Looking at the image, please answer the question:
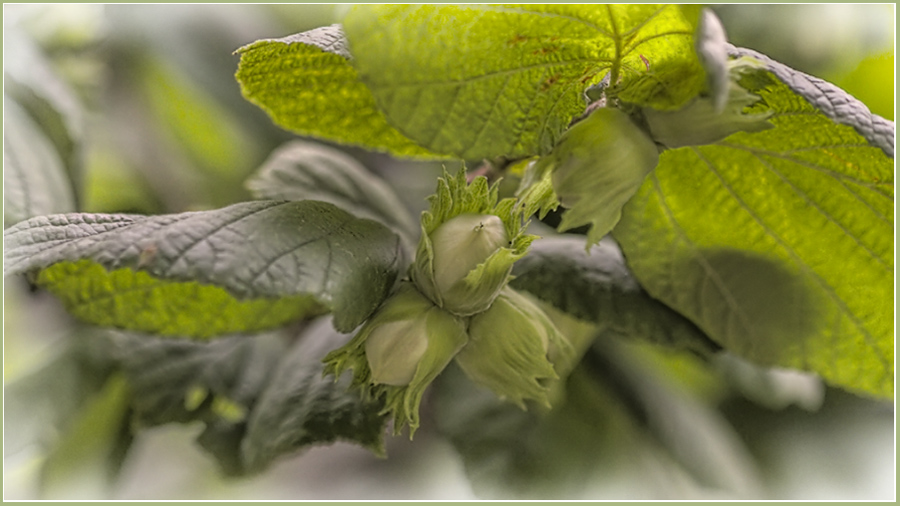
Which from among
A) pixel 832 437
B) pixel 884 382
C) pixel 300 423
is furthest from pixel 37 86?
pixel 832 437

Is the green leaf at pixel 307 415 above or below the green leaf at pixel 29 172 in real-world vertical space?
below

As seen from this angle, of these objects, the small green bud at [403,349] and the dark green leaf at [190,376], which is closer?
the small green bud at [403,349]

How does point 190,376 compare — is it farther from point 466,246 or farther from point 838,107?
point 838,107

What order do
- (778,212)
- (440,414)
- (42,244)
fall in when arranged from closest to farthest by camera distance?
(42,244) → (778,212) → (440,414)

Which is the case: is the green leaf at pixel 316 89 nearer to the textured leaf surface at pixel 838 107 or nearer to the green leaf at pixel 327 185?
the green leaf at pixel 327 185

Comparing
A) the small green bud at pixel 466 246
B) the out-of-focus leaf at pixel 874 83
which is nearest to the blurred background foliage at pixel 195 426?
the out-of-focus leaf at pixel 874 83

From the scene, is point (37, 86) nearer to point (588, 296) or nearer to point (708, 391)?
point (588, 296)
